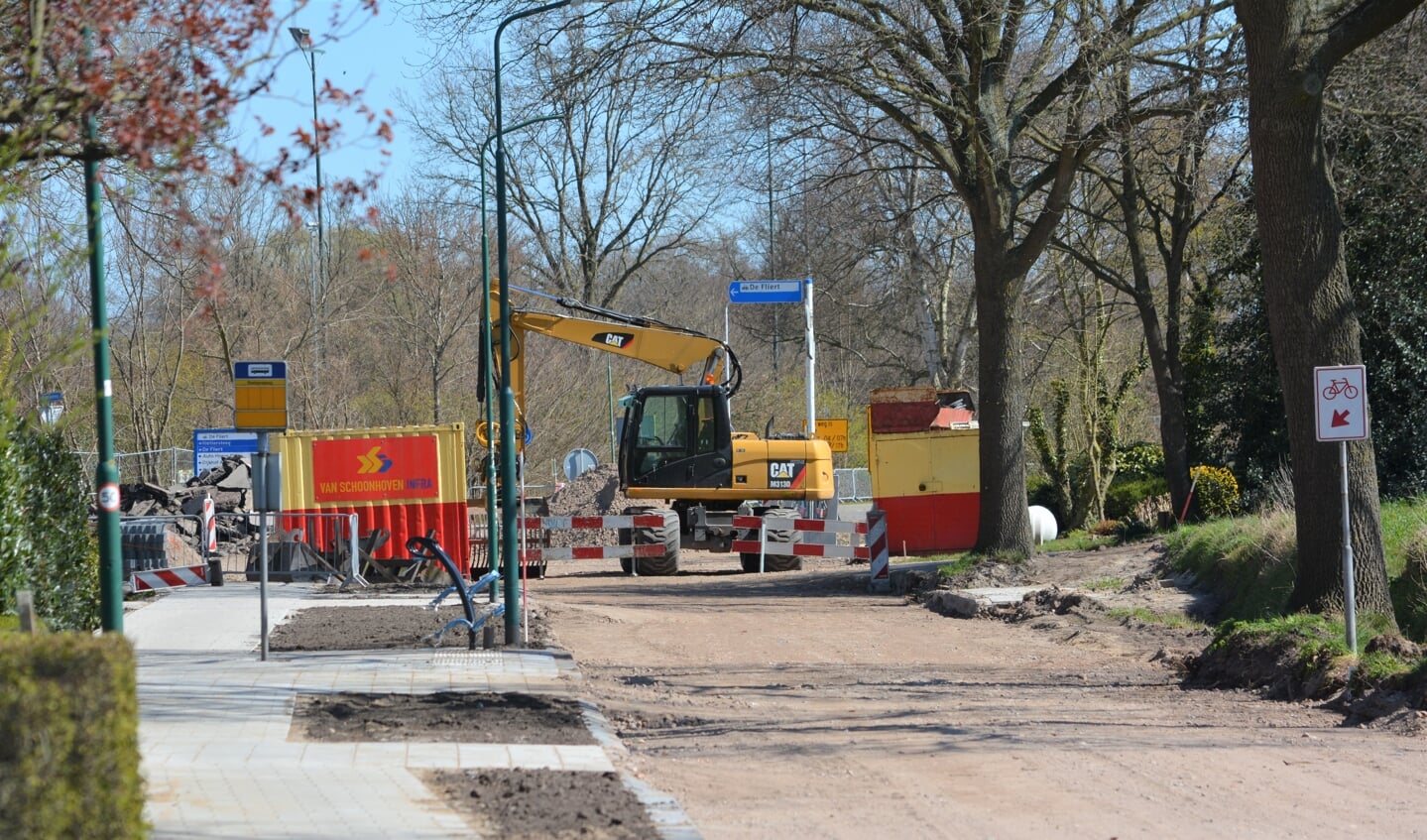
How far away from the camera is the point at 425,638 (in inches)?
557

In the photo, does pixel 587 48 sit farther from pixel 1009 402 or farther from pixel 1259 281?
pixel 1259 281

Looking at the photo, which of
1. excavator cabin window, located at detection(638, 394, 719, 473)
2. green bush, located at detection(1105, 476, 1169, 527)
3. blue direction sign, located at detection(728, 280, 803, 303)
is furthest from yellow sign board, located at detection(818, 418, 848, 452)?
excavator cabin window, located at detection(638, 394, 719, 473)

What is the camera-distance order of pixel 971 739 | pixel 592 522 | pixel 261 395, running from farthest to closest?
pixel 592 522 → pixel 261 395 → pixel 971 739

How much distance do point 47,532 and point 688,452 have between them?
568 inches

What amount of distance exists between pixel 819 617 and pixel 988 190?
22.2 feet

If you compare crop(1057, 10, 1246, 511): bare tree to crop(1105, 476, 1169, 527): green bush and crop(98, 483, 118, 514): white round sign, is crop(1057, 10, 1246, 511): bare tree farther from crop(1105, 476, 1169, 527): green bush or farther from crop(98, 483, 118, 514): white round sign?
crop(98, 483, 118, 514): white round sign

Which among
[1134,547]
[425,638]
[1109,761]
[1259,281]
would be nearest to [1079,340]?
[1259,281]

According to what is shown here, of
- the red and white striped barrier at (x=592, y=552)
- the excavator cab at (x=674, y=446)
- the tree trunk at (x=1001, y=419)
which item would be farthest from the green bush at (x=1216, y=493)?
the red and white striped barrier at (x=592, y=552)

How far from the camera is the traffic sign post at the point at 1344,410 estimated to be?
39.8ft

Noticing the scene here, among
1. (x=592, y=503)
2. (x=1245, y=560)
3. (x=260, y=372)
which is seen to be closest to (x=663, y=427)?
(x=592, y=503)

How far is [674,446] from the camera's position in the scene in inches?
1010

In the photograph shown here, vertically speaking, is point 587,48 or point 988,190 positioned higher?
point 587,48

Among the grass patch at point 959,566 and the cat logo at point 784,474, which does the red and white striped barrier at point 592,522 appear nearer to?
the cat logo at point 784,474

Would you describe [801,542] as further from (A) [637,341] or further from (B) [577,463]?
(B) [577,463]
